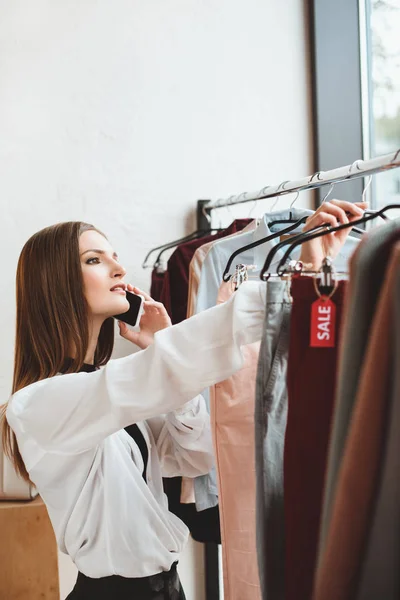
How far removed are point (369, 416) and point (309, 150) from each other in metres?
1.96

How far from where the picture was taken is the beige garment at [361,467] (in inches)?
24.2

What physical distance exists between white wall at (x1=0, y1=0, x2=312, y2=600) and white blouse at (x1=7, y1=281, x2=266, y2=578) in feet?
2.57

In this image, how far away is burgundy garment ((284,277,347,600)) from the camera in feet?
2.62

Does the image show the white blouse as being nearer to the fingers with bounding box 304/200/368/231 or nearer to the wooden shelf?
the fingers with bounding box 304/200/368/231

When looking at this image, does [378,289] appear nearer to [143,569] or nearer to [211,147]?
[143,569]

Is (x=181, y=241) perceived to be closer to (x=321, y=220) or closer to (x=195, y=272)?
(x=195, y=272)

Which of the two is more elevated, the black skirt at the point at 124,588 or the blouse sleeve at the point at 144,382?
the blouse sleeve at the point at 144,382

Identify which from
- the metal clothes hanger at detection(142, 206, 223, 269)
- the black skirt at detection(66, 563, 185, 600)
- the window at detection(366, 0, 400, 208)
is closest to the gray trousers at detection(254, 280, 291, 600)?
the black skirt at detection(66, 563, 185, 600)

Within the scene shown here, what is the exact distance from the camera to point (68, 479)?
4.49ft

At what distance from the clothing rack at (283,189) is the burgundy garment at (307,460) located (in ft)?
1.25

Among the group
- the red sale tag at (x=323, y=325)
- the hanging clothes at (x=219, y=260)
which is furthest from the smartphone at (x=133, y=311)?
the red sale tag at (x=323, y=325)

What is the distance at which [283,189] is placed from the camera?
1.52 meters

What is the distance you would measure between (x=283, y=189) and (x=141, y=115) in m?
0.91

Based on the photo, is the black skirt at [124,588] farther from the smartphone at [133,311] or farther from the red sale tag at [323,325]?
the red sale tag at [323,325]
